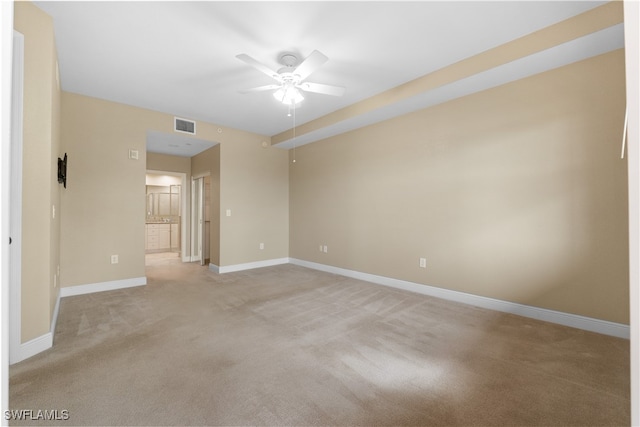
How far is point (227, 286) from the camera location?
405 centimetres

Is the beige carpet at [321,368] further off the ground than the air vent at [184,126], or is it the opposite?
the air vent at [184,126]

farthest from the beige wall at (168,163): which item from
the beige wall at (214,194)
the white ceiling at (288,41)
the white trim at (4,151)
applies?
the white trim at (4,151)

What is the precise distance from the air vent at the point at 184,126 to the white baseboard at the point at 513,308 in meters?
3.82

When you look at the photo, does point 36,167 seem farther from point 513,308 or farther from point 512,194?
point 513,308

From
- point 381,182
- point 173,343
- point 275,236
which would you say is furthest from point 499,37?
point 275,236

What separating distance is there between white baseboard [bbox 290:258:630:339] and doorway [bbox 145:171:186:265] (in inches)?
218

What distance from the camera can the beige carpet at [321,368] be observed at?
4.90 feet

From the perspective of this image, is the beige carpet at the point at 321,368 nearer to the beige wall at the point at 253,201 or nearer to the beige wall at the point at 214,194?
the beige wall at the point at 214,194

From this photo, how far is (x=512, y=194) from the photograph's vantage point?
2.92m

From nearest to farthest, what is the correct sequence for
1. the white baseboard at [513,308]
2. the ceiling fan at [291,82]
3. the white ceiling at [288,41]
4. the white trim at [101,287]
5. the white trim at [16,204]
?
1. the white trim at [16,204]
2. the white ceiling at [288,41]
3. the white baseboard at [513,308]
4. the ceiling fan at [291,82]
5. the white trim at [101,287]

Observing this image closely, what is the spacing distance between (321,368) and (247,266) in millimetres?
3655

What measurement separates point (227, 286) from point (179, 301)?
0.79 metres

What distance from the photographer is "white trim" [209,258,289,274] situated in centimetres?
495

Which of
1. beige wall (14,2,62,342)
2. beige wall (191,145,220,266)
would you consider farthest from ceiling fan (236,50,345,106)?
beige wall (191,145,220,266)
